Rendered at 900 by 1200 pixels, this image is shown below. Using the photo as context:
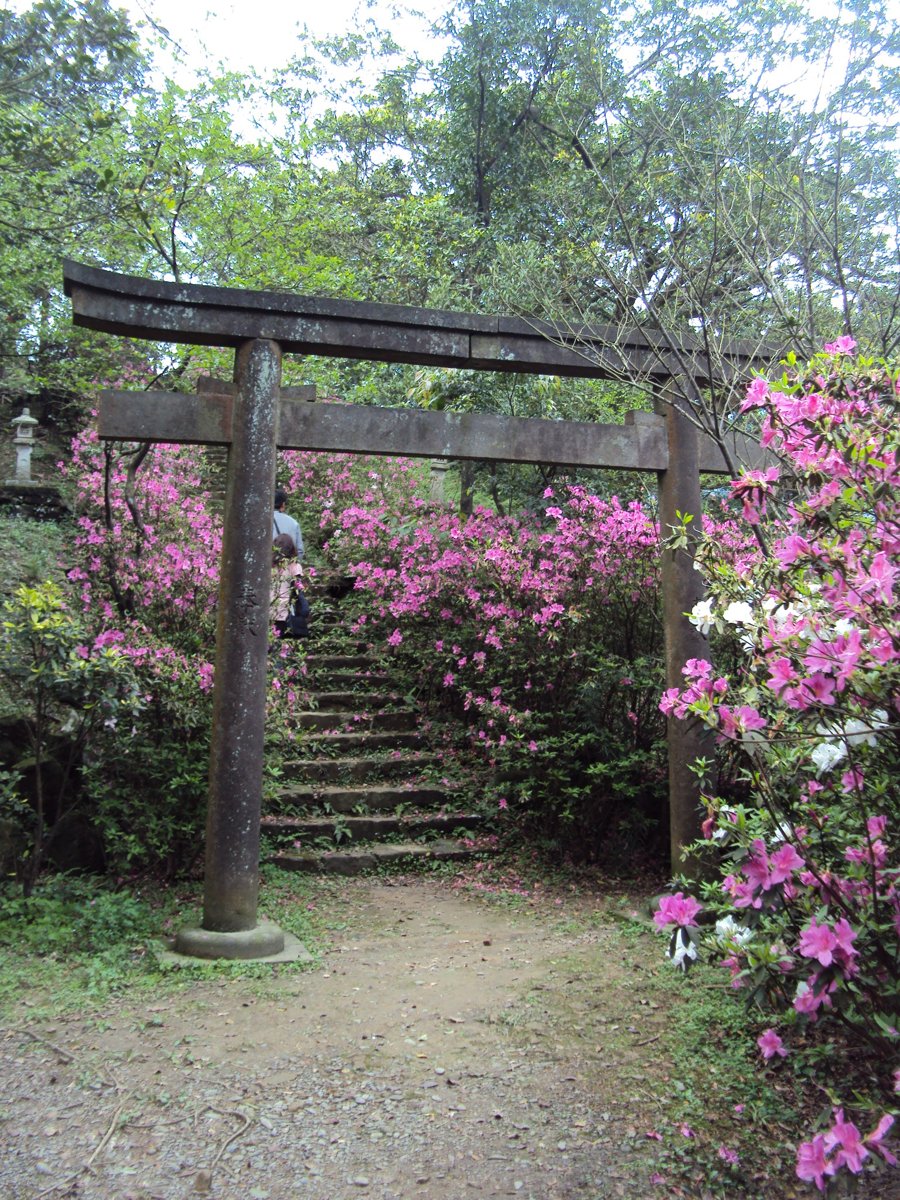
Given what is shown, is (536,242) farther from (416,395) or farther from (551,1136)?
(551,1136)

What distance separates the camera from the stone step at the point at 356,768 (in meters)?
6.79

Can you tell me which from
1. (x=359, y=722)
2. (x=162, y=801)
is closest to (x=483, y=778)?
(x=359, y=722)

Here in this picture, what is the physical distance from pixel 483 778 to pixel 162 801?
2498mm

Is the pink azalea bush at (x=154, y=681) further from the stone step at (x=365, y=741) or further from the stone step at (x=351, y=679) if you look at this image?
the stone step at (x=351, y=679)

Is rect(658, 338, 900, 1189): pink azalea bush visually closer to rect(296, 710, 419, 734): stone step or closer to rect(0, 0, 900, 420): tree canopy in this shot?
rect(0, 0, 900, 420): tree canopy

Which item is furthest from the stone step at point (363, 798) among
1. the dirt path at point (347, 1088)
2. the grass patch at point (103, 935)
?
the dirt path at point (347, 1088)

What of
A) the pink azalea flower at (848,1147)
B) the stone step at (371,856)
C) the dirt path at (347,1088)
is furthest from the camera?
the stone step at (371,856)

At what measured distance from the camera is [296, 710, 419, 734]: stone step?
7508 mm

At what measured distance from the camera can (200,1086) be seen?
10.3ft

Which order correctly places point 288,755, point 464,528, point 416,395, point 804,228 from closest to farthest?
point 804,228
point 288,755
point 464,528
point 416,395

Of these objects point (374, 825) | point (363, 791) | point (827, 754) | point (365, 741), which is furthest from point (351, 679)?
point (827, 754)

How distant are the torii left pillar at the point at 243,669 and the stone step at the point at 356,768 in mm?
2143

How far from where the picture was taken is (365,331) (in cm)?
478

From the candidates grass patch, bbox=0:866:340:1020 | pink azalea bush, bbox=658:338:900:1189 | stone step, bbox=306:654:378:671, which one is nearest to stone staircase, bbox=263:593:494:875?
stone step, bbox=306:654:378:671
